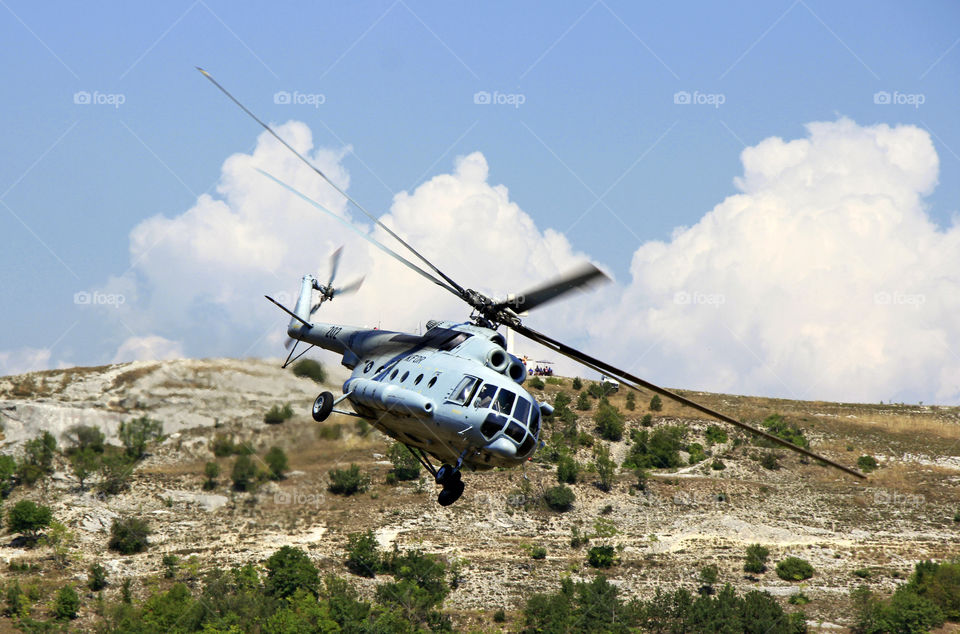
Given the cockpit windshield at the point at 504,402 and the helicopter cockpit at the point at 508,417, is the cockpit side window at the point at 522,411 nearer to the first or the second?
the helicopter cockpit at the point at 508,417

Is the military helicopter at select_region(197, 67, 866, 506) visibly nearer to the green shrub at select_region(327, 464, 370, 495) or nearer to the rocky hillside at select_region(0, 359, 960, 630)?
the rocky hillside at select_region(0, 359, 960, 630)

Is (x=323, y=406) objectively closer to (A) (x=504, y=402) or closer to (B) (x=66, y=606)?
(A) (x=504, y=402)

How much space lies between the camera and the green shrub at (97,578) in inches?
2899

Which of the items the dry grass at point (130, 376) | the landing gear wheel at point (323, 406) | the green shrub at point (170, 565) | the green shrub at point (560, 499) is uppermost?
the dry grass at point (130, 376)

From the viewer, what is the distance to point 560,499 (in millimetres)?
87000

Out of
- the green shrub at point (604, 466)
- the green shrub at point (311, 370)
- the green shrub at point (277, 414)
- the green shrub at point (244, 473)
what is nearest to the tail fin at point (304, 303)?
the green shrub at point (311, 370)

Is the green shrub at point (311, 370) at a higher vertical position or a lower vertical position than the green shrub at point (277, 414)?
higher

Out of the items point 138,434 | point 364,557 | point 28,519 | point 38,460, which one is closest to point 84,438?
point 38,460

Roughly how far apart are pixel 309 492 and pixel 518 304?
48.8 m

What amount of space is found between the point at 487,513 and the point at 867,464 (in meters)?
39.4

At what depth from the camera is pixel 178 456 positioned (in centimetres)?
7894

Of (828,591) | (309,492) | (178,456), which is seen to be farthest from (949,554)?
(178,456)

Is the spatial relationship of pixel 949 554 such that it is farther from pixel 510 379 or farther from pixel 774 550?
pixel 510 379

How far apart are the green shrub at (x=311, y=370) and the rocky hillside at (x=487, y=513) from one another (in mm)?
13443
